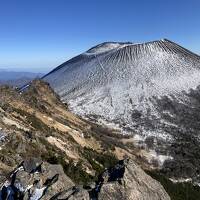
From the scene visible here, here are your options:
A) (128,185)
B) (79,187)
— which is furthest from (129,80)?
(79,187)

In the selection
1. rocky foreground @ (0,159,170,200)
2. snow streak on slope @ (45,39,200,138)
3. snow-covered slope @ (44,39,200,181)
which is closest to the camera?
rocky foreground @ (0,159,170,200)

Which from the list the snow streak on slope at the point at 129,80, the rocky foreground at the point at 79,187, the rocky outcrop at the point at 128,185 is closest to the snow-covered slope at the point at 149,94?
the snow streak on slope at the point at 129,80

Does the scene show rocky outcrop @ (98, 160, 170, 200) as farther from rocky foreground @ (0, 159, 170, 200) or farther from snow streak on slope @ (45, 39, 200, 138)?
snow streak on slope @ (45, 39, 200, 138)

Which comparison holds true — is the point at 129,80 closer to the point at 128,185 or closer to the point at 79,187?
the point at 128,185

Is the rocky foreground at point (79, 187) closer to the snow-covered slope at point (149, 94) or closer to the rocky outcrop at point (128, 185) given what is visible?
the rocky outcrop at point (128, 185)

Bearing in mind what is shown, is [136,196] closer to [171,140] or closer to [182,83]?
[171,140]

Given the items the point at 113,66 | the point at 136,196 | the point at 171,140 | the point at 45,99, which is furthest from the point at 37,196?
the point at 113,66

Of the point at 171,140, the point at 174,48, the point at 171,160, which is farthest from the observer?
the point at 174,48

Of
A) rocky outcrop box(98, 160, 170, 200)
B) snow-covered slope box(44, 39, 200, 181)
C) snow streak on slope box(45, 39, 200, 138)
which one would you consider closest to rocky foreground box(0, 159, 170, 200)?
rocky outcrop box(98, 160, 170, 200)
